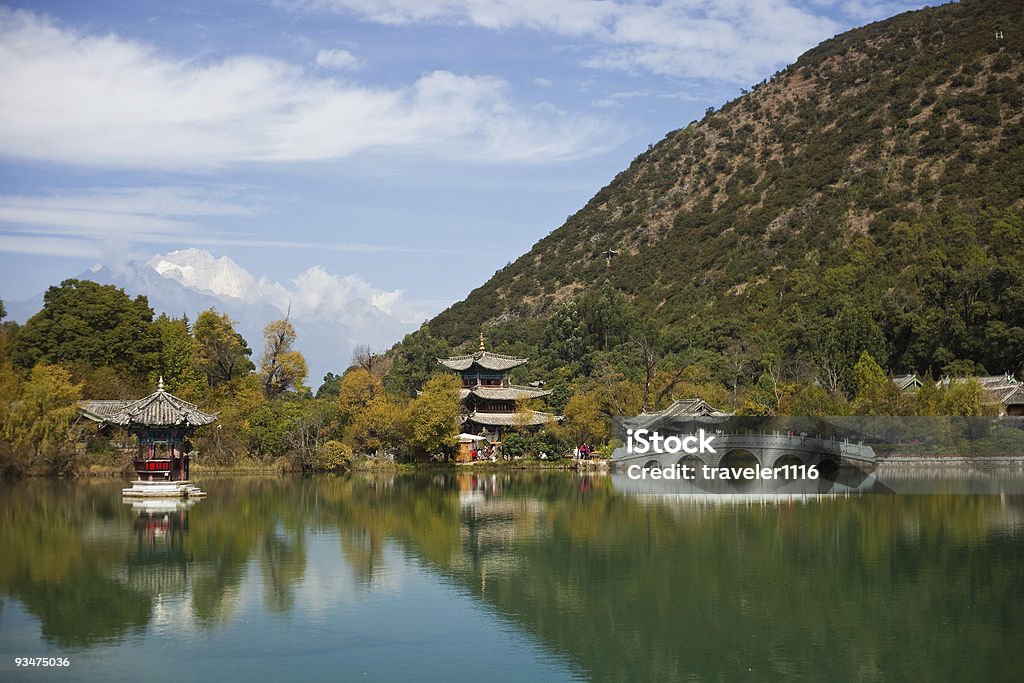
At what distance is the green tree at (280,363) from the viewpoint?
6881cm

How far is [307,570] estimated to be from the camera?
25.6 metres

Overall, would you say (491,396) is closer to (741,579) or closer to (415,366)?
(415,366)

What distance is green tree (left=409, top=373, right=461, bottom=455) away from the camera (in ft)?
190

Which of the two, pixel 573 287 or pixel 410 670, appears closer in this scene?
pixel 410 670

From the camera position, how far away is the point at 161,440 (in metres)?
39.9

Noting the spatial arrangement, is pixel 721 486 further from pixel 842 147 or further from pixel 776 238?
pixel 842 147

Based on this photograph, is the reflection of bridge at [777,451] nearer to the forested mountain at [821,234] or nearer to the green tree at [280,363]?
the forested mountain at [821,234]

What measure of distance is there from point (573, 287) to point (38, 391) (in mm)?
74241

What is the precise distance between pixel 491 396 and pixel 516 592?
44.7 meters

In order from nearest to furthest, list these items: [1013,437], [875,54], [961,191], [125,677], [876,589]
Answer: [125,677], [876,589], [1013,437], [961,191], [875,54]

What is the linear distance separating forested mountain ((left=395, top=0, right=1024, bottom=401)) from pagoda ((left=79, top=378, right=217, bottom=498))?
30.5 m

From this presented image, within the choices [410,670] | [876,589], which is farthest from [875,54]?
[410,670]

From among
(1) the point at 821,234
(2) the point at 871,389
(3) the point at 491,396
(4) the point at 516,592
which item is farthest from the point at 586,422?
(1) the point at 821,234

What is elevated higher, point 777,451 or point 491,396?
point 491,396
